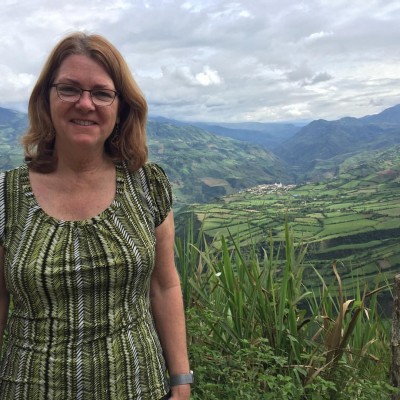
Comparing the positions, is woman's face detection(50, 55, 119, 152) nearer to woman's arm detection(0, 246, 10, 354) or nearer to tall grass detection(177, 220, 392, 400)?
woman's arm detection(0, 246, 10, 354)

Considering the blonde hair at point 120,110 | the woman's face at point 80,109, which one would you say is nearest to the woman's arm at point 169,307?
the blonde hair at point 120,110

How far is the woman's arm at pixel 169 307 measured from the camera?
5.65 ft

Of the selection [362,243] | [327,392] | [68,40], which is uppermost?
[68,40]

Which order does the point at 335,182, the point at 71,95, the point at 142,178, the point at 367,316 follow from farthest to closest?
the point at 335,182
the point at 367,316
the point at 142,178
the point at 71,95

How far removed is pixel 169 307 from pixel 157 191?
46 centimetres

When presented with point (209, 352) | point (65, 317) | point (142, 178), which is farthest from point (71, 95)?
point (209, 352)

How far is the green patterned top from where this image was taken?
1.44 metres

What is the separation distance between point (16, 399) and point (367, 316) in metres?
2.44

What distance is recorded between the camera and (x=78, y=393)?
1.47 meters

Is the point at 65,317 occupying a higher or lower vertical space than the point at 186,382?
higher

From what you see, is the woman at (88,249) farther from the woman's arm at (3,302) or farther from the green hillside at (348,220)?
the green hillside at (348,220)

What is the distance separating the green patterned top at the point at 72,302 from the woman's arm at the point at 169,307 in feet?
0.47

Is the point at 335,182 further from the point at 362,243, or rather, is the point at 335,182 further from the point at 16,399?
the point at 16,399

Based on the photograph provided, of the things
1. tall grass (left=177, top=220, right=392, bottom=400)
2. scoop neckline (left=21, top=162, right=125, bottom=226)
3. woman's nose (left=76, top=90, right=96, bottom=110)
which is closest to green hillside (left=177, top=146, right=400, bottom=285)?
tall grass (left=177, top=220, right=392, bottom=400)
